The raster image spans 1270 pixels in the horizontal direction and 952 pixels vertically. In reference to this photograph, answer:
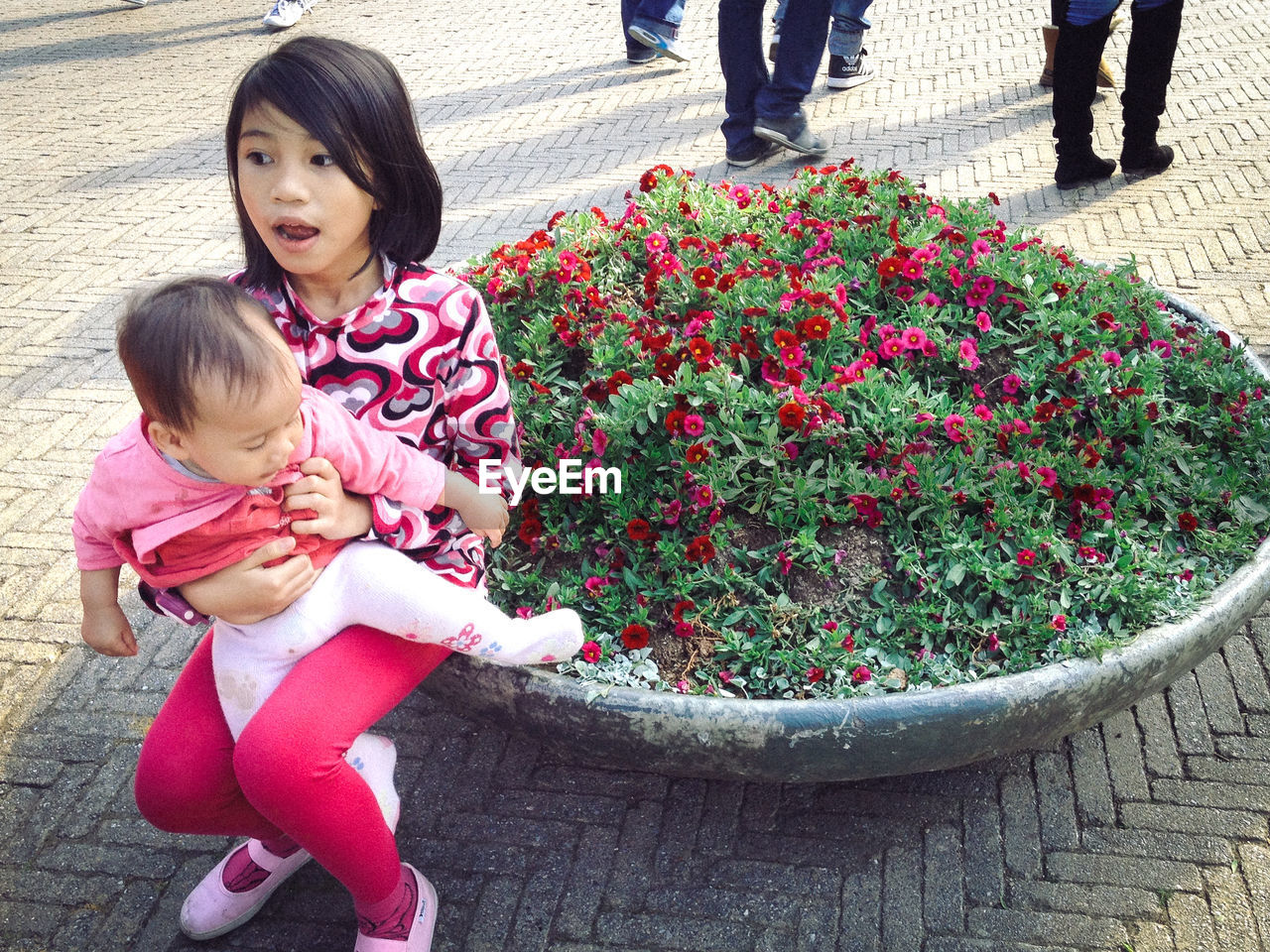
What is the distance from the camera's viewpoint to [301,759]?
188cm

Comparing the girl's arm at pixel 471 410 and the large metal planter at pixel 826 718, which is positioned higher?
the girl's arm at pixel 471 410

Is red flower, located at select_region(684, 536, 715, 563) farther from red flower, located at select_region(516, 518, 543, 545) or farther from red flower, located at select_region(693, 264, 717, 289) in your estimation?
red flower, located at select_region(693, 264, 717, 289)

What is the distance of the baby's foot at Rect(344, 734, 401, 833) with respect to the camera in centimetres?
207

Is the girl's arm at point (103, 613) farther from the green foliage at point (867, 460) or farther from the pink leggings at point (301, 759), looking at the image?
the green foliage at point (867, 460)

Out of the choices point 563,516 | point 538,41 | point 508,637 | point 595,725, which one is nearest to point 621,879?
point 595,725

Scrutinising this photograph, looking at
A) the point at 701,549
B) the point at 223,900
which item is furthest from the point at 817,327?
the point at 223,900

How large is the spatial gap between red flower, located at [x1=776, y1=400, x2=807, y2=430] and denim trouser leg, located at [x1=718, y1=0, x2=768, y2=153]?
3843 mm

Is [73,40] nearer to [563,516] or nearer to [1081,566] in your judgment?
[563,516]

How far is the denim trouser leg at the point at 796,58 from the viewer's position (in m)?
5.56

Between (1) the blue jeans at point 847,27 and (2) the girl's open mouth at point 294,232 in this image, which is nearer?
(2) the girl's open mouth at point 294,232

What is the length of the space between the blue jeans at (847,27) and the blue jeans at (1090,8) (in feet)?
8.14

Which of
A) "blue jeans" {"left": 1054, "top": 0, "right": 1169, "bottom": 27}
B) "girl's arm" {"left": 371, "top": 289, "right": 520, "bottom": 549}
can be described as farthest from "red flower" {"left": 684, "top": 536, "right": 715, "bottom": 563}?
"blue jeans" {"left": 1054, "top": 0, "right": 1169, "bottom": 27}

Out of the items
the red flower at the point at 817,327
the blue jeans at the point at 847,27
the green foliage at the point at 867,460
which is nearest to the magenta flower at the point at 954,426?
the green foliage at the point at 867,460

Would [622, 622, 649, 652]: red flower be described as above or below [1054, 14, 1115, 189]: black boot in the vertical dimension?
above
